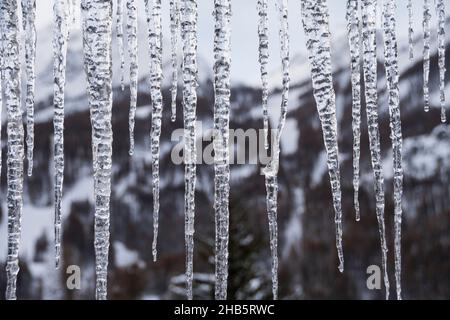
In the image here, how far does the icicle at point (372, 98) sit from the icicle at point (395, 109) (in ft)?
0.33

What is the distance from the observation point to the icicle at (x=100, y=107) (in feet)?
9.75

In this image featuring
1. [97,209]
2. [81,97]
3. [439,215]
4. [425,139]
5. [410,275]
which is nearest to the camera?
[97,209]

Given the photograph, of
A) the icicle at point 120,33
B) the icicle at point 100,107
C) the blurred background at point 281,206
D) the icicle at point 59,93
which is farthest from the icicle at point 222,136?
the blurred background at point 281,206

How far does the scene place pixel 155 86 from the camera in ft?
12.0

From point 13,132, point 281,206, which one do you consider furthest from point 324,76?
point 281,206

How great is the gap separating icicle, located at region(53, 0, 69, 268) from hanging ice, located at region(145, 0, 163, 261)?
0.58m

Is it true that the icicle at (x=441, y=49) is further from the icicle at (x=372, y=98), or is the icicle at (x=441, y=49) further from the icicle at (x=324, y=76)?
the icicle at (x=324, y=76)

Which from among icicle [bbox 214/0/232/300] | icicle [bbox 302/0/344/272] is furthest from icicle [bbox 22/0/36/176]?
icicle [bbox 302/0/344/272]

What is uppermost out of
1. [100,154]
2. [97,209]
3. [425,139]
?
[425,139]

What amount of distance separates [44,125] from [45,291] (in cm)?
4132

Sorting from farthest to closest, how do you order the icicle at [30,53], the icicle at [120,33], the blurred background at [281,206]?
the blurred background at [281,206]
the icicle at [120,33]
the icicle at [30,53]

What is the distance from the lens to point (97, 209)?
2.96 m
